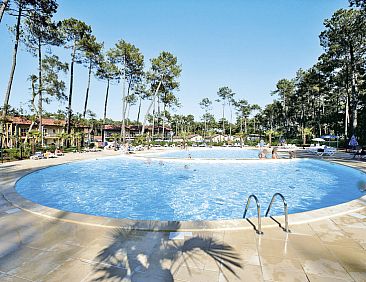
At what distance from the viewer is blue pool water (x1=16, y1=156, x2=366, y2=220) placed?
21.2 feet

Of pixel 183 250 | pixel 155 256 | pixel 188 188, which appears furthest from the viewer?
pixel 188 188

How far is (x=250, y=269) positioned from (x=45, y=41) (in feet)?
88.5

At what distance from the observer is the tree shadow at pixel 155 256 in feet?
7.93

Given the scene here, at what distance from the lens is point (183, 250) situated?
2.88 m

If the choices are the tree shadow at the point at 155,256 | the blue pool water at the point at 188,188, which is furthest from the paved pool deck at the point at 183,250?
the blue pool water at the point at 188,188

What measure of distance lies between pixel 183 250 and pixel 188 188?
598 cm

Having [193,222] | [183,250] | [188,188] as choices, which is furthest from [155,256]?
[188,188]

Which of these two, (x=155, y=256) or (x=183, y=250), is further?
(x=183, y=250)

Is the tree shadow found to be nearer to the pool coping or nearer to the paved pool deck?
the paved pool deck

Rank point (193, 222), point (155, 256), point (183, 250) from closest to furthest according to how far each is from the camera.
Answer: point (155, 256)
point (183, 250)
point (193, 222)

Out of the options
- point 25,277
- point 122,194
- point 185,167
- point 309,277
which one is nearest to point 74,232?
point 25,277

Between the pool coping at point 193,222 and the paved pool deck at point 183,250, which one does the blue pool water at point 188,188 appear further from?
the paved pool deck at point 183,250

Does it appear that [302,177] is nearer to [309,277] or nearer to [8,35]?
[309,277]

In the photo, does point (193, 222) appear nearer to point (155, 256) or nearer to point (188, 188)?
point (155, 256)
